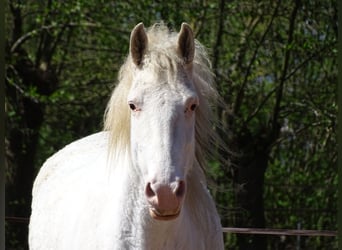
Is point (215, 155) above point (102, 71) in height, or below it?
below

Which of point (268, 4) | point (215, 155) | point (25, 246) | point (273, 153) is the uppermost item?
point (268, 4)

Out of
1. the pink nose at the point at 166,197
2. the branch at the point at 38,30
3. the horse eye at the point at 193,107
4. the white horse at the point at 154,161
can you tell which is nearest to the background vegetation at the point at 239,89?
the branch at the point at 38,30

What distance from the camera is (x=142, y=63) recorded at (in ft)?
9.33

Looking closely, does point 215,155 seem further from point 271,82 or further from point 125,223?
point 271,82

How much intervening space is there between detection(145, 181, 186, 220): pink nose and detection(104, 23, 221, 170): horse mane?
17.4 inches

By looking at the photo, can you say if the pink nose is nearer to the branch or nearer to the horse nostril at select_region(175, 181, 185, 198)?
the horse nostril at select_region(175, 181, 185, 198)

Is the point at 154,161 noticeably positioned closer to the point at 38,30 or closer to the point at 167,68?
the point at 167,68

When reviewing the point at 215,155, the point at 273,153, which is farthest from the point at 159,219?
the point at 273,153

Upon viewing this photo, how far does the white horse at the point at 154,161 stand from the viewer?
255cm

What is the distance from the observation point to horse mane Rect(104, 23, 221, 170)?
2.83 meters

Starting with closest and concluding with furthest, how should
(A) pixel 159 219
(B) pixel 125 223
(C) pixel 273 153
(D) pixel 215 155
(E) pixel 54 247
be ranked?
(A) pixel 159 219 < (B) pixel 125 223 < (D) pixel 215 155 < (E) pixel 54 247 < (C) pixel 273 153

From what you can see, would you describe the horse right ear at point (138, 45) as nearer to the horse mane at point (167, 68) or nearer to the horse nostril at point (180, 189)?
the horse mane at point (167, 68)

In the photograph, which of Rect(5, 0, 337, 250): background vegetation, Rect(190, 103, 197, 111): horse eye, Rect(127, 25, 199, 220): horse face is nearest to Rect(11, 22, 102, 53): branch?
Rect(5, 0, 337, 250): background vegetation

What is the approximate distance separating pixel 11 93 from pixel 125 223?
5.91 m
